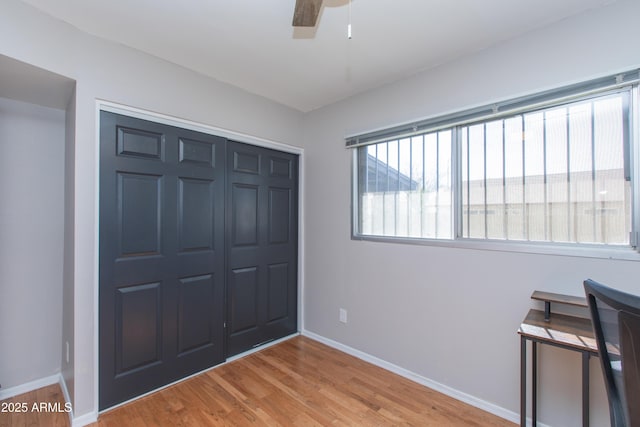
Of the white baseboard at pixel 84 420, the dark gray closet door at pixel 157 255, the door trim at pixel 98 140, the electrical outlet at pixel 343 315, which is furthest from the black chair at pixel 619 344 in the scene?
the white baseboard at pixel 84 420

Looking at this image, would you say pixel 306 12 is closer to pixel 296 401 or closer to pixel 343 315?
pixel 296 401

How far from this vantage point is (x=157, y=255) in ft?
Result: 7.17

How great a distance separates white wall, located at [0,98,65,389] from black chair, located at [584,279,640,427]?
3285mm

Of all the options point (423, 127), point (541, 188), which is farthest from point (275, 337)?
point (541, 188)

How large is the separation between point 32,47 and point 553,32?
10.2 feet

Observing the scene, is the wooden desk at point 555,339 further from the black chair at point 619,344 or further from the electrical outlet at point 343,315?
the electrical outlet at point 343,315

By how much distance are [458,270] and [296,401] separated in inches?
60.0

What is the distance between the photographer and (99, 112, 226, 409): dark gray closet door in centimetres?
198

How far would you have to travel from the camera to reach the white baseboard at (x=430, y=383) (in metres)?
Answer: 1.91

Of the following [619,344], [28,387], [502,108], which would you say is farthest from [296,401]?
[502,108]

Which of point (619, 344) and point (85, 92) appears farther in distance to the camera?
point (85, 92)

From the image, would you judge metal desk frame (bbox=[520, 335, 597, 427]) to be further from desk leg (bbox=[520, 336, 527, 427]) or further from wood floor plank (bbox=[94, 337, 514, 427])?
wood floor plank (bbox=[94, 337, 514, 427])

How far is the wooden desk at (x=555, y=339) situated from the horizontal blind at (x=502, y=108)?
50.6 inches

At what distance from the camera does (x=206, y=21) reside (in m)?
1.78
